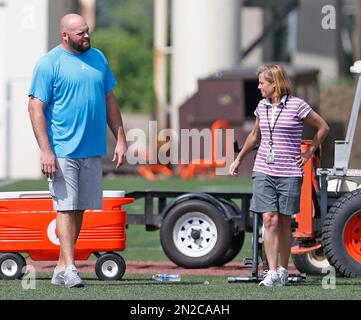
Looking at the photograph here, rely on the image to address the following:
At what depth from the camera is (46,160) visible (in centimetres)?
1122

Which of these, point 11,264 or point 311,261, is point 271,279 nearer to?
point 311,261

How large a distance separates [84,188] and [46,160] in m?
0.45

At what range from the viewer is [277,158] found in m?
11.4

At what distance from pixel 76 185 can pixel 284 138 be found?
1.65m

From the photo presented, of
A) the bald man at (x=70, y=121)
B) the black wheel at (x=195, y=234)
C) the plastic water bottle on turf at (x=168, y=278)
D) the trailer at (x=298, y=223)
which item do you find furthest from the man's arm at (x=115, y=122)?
the black wheel at (x=195, y=234)

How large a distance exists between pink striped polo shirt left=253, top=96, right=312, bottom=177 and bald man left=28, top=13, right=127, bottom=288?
3.56 feet

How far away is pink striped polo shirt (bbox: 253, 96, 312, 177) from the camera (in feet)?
37.6

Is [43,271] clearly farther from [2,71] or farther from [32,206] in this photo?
[2,71]

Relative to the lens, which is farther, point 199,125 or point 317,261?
point 199,125

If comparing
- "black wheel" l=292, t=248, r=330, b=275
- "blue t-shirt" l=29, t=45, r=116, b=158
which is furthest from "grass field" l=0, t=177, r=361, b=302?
"blue t-shirt" l=29, t=45, r=116, b=158

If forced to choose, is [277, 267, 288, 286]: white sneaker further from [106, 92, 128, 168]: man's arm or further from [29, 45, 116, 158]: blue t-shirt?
[29, 45, 116, 158]: blue t-shirt

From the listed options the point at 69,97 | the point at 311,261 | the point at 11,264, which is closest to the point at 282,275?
the point at 311,261

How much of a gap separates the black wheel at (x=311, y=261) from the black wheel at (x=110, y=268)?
193 centimetres
